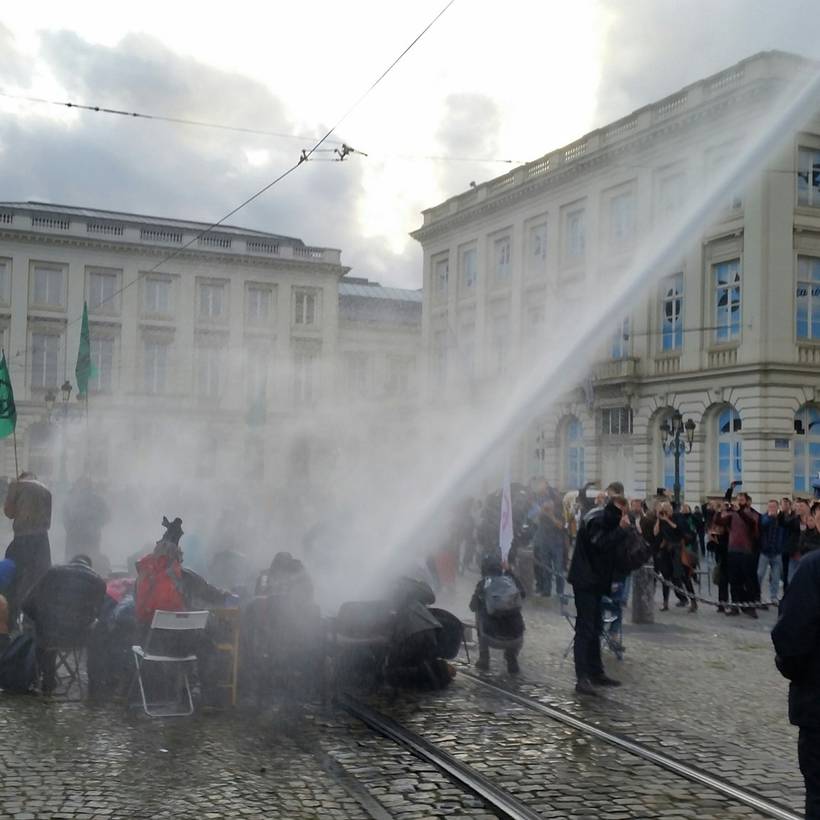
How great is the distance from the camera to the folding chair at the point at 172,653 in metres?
8.76

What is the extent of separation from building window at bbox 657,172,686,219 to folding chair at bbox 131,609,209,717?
1584 cm

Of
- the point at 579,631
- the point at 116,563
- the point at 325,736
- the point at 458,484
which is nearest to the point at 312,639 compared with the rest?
the point at 325,736

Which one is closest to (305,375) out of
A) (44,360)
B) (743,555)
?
(44,360)

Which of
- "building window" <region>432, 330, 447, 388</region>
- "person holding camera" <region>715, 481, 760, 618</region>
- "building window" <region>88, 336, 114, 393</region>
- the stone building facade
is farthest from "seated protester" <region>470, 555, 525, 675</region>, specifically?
"building window" <region>88, 336, 114, 393</region>

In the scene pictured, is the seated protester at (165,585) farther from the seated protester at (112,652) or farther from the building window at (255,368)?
the building window at (255,368)

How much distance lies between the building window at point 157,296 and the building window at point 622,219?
31.4 m

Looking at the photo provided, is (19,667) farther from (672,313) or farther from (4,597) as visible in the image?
(672,313)

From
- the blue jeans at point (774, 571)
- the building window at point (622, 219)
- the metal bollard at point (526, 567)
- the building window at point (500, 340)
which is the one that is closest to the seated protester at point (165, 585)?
the metal bollard at point (526, 567)

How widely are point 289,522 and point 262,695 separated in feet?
41.1

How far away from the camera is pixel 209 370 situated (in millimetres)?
53719

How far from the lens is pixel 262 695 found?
9.69 metres

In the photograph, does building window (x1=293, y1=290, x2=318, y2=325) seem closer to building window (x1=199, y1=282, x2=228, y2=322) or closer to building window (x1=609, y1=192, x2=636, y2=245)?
building window (x1=199, y1=282, x2=228, y2=322)

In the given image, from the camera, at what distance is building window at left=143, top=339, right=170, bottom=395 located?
5425cm

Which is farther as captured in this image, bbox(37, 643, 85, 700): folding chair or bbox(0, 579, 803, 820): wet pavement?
bbox(37, 643, 85, 700): folding chair
